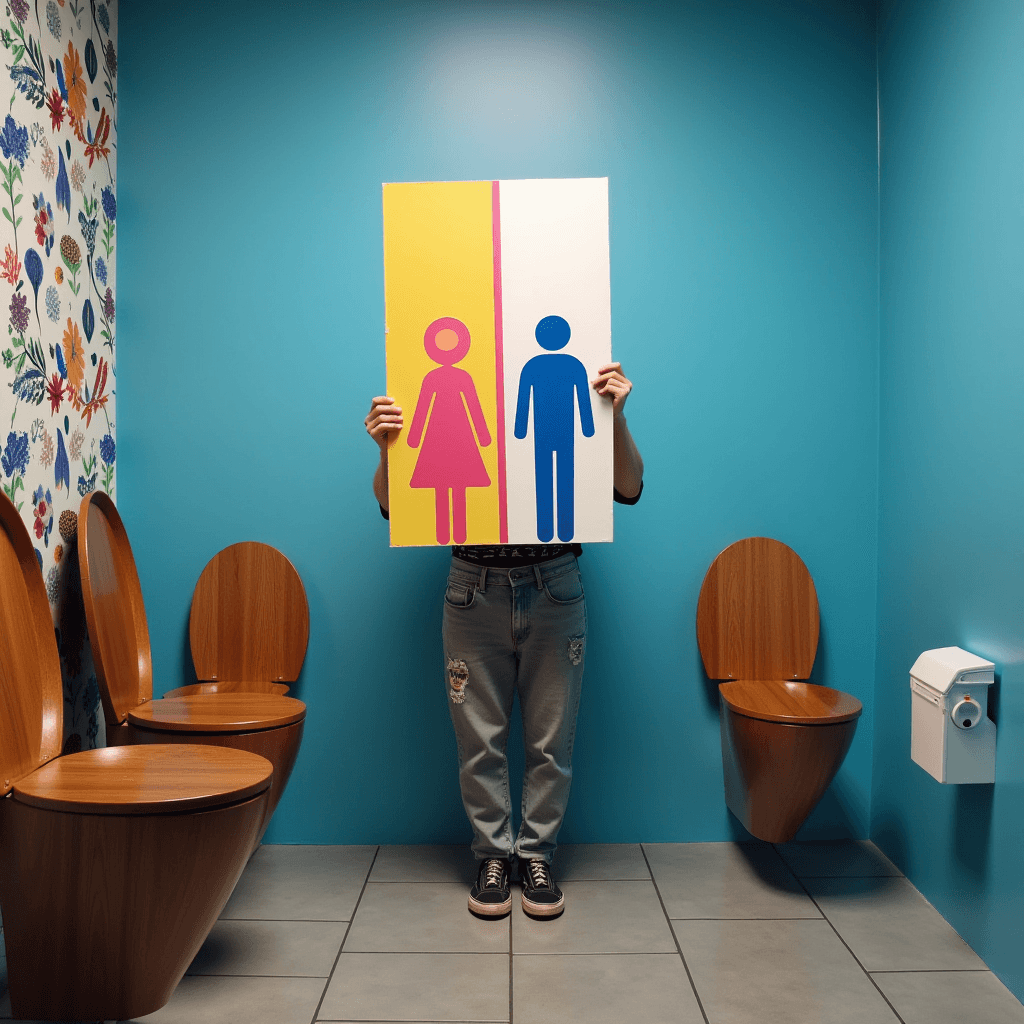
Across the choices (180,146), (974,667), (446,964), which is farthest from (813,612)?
(180,146)

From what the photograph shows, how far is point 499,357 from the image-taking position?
1.84 metres

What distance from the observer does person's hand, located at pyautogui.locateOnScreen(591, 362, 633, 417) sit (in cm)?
182

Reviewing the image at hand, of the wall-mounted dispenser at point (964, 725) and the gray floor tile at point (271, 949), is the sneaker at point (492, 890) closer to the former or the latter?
the gray floor tile at point (271, 949)

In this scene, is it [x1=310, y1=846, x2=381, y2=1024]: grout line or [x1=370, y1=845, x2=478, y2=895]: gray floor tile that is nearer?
[x1=310, y1=846, x2=381, y2=1024]: grout line

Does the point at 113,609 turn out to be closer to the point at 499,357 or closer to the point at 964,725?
the point at 499,357

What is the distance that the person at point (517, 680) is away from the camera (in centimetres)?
194

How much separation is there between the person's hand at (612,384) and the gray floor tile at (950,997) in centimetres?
126

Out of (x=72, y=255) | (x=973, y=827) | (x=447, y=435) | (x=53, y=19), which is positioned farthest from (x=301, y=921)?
(x=53, y=19)

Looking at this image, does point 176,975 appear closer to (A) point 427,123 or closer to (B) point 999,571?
(B) point 999,571

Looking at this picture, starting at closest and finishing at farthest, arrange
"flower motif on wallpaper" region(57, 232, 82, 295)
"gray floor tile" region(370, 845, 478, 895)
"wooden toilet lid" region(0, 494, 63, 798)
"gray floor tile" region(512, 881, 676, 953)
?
"wooden toilet lid" region(0, 494, 63, 798) < "gray floor tile" region(512, 881, 676, 953) < "flower motif on wallpaper" region(57, 232, 82, 295) < "gray floor tile" region(370, 845, 478, 895)

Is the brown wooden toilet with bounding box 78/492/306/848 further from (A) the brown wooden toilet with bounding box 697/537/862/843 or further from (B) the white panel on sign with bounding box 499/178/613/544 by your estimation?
(A) the brown wooden toilet with bounding box 697/537/862/843

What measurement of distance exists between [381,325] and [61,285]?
77 cm

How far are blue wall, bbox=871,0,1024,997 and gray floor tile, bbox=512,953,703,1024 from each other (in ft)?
2.13

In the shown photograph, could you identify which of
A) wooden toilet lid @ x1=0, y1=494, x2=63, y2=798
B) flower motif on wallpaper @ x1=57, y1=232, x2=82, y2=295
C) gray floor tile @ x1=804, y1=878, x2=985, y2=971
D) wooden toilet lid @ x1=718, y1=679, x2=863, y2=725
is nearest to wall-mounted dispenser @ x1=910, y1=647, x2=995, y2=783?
wooden toilet lid @ x1=718, y1=679, x2=863, y2=725
